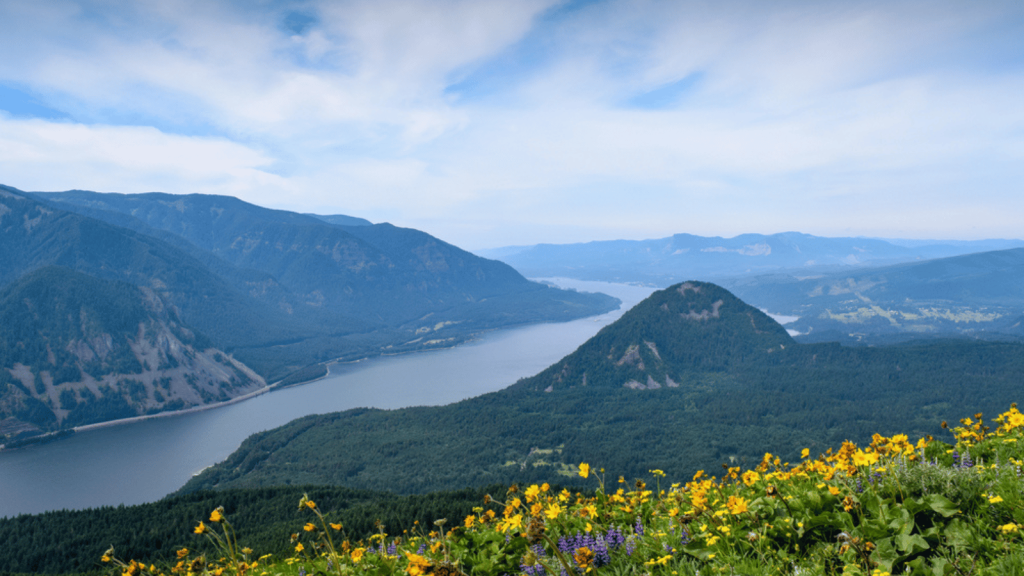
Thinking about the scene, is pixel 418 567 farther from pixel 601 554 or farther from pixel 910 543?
pixel 910 543

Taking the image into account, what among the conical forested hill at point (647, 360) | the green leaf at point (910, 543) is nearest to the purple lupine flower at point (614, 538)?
the green leaf at point (910, 543)

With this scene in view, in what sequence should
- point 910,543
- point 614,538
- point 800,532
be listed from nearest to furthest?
point 910,543
point 800,532
point 614,538

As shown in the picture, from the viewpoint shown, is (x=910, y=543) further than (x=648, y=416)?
No

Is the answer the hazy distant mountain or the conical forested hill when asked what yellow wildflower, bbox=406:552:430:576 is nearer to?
the hazy distant mountain

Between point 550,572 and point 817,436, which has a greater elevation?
point 550,572

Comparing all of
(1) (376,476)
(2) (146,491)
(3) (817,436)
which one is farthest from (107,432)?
(3) (817,436)

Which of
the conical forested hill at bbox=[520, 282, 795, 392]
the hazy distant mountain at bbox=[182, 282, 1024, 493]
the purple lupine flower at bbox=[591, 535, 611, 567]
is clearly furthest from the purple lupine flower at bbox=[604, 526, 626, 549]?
the conical forested hill at bbox=[520, 282, 795, 392]

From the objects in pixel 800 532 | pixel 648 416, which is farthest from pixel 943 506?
pixel 648 416

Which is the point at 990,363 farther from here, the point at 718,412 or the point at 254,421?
the point at 254,421

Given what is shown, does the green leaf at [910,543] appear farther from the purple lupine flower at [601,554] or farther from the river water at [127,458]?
the river water at [127,458]
